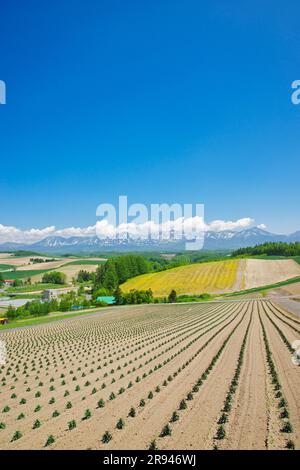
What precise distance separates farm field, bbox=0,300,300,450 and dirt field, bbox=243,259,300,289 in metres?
73.1

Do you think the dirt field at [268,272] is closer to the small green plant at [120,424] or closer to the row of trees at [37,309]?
the row of trees at [37,309]

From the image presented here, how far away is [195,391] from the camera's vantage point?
705 inches

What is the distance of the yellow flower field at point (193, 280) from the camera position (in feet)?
341

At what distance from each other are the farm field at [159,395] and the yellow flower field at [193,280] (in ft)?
228

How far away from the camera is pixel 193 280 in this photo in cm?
11338

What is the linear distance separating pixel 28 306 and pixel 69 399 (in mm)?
76139

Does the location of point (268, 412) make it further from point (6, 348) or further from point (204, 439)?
point (6, 348)

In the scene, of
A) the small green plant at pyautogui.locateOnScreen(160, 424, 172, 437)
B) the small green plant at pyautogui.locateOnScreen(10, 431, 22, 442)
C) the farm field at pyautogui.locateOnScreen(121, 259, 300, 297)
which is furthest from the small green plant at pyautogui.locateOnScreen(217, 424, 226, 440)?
the farm field at pyautogui.locateOnScreen(121, 259, 300, 297)

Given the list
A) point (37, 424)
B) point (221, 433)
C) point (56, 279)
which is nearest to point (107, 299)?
point (56, 279)

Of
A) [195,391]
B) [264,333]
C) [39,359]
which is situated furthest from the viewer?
[264,333]

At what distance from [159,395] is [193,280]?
96988 millimetres

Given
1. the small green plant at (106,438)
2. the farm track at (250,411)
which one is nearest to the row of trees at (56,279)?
the farm track at (250,411)

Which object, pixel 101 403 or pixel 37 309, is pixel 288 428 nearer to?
pixel 101 403

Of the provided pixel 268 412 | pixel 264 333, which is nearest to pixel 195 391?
pixel 268 412
